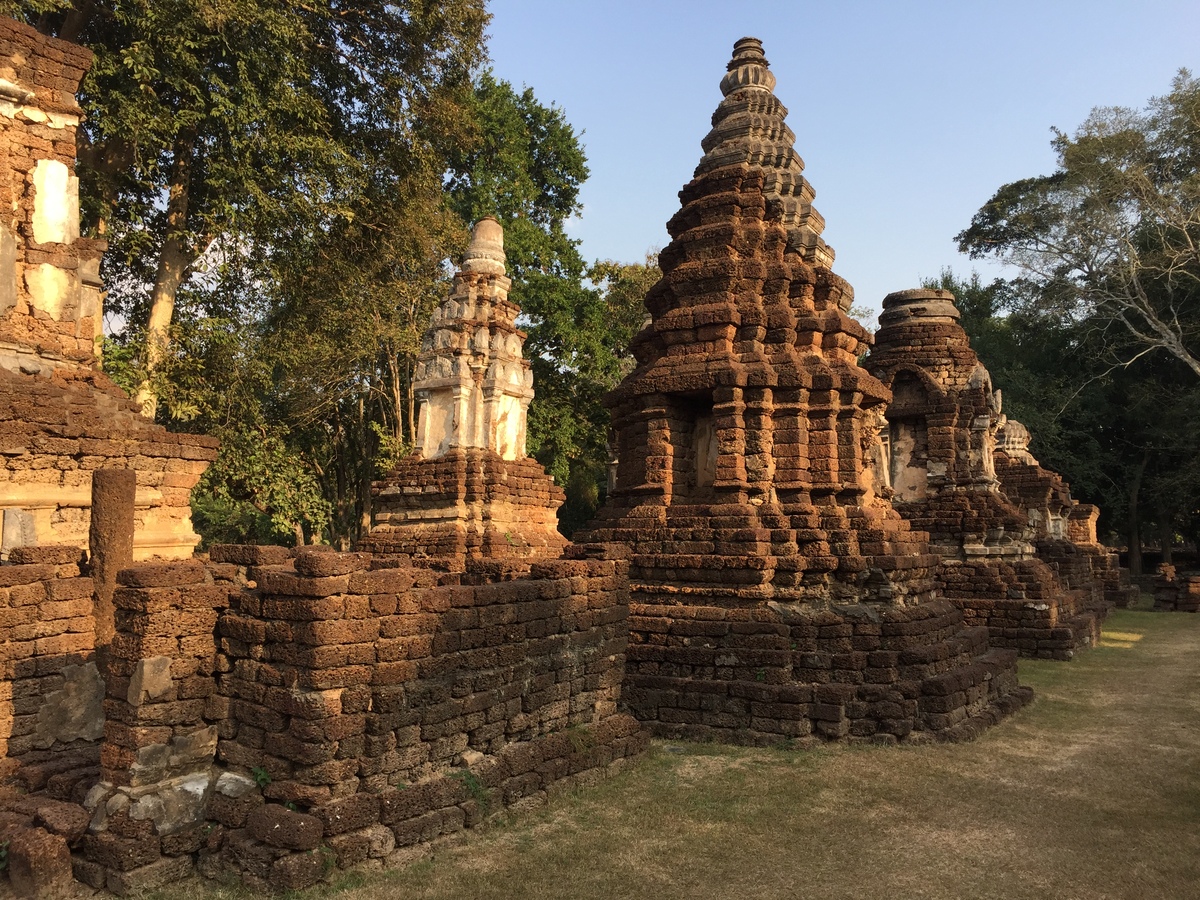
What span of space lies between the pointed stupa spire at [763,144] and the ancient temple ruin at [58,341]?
6.28m

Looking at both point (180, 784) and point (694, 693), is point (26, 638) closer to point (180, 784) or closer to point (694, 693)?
point (180, 784)

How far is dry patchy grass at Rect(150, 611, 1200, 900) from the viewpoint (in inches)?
162

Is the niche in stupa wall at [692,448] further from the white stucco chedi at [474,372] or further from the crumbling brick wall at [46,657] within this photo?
the crumbling brick wall at [46,657]

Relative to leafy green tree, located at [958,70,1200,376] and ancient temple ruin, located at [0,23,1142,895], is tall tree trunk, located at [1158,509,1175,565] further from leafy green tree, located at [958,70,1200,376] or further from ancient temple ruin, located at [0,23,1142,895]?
ancient temple ruin, located at [0,23,1142,895]

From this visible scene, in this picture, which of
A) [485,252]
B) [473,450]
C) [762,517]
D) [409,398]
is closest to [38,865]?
[762,517]

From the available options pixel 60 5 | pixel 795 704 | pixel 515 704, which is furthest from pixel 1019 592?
pixel 60 5

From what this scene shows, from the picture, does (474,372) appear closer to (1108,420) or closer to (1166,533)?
(1108,420)

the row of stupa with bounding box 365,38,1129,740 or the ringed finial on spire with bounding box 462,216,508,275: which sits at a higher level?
the ringed finial on spire with bounding box 462,216,508,275

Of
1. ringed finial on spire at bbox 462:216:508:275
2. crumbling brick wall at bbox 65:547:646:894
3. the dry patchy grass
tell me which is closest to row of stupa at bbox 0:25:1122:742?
the dry patchy grass

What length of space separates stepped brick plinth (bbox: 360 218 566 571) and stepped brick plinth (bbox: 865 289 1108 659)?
17.2 ft

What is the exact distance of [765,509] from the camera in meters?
7.86

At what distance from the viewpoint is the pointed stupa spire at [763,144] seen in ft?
30.2

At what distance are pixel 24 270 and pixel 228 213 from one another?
487 cm

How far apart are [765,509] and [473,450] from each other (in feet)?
20.0
